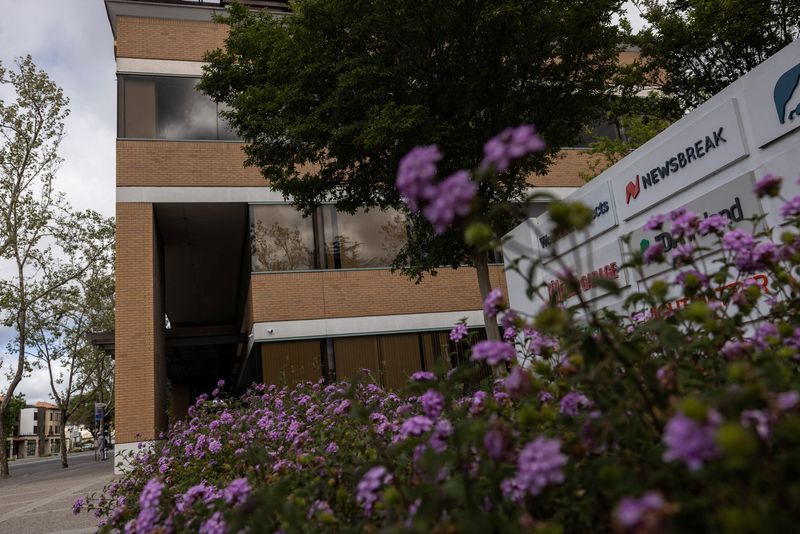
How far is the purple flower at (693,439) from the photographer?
916 mm

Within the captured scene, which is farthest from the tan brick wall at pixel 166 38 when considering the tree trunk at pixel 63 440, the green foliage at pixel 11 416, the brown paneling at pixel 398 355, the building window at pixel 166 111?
the green foliage at pixel 11 416

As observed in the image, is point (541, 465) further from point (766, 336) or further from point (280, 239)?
point (280, 239)

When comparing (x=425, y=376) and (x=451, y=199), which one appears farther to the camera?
(x=425, y=376)

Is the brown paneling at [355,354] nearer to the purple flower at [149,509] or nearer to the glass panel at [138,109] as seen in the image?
the glass panel at [138,109]

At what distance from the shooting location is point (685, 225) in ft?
7.62

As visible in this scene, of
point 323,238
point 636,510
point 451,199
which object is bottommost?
point 636,510

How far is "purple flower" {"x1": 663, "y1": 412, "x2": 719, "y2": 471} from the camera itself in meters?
0.92

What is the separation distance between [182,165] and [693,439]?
15929 mm

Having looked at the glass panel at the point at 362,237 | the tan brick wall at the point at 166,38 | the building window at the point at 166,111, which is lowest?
the glass panel at the point at 362,237

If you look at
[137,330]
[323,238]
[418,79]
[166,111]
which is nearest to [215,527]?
[418,79]

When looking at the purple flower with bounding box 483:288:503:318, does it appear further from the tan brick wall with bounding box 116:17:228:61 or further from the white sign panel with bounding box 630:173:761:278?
the tan brick wall with bounding box 116:17:228:61

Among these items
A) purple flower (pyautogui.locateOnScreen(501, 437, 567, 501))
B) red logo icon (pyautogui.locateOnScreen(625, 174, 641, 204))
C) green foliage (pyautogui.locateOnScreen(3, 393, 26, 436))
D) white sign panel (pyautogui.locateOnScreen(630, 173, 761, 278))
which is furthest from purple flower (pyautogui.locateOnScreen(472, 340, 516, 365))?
green foliage (pyautogui.locateOnScreen(3, 393, 26, 436))

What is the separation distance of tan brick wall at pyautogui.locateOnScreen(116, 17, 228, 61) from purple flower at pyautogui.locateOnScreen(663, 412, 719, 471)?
16805 millimetres

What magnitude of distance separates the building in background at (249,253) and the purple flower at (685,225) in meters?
11.8
